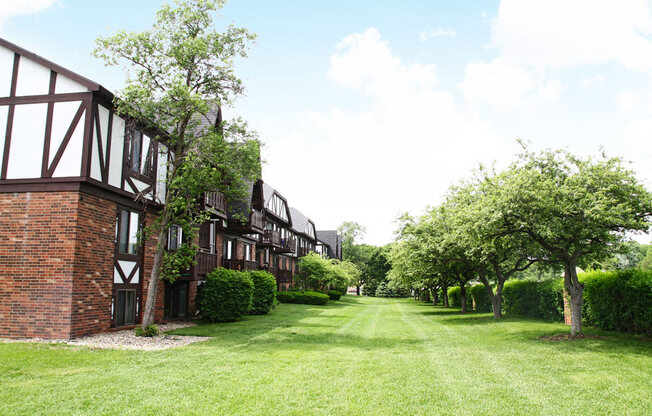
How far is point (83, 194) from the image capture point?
12.8m

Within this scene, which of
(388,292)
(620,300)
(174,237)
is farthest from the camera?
(388,292)

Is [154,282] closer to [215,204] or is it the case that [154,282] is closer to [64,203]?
[64,203]

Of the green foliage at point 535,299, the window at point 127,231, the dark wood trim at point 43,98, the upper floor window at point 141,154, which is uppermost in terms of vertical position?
the dark wood trim at point 43,98

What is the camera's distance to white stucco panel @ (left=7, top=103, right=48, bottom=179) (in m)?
13.1

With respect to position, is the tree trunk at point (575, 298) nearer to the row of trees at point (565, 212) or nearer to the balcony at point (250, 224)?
the row of trees at point (565, 212)

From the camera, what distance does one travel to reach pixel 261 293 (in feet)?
74.8

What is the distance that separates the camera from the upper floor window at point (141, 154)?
15164 mm

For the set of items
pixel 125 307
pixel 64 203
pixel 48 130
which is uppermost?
pixel 48 130

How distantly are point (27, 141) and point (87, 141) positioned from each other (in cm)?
201

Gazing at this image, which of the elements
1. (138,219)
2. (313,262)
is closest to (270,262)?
(313,262)

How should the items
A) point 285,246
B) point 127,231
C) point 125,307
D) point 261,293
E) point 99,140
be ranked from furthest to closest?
1. point 285,246
2. point 261,293
3. point 127,231
4. point 125,307
5. point 99,140

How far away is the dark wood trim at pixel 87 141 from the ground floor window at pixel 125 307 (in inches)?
168

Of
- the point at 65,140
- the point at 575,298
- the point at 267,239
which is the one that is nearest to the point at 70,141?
the point at 65,140

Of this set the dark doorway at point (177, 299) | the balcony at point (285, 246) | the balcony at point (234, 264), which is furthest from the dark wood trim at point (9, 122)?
the balcony at point (285, 246)
